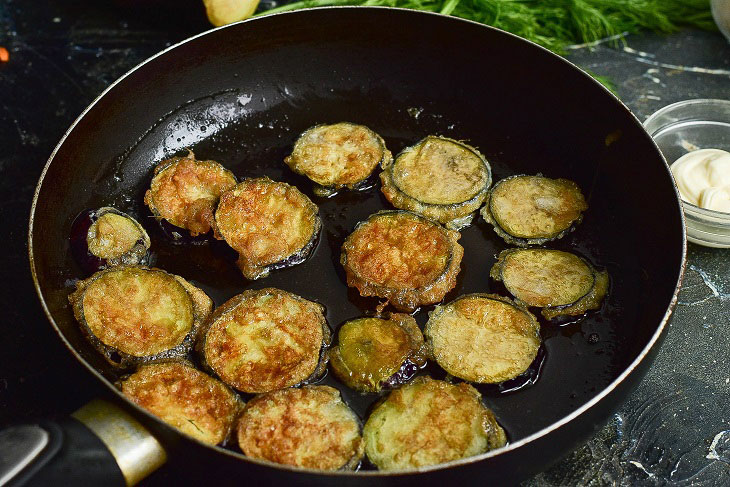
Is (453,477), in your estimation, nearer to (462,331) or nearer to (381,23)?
(462,331)

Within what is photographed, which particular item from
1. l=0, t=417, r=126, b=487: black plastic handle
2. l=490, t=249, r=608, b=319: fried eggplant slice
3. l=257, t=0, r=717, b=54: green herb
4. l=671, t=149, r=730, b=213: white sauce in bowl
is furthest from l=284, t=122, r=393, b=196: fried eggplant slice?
l=0, t=417, r=126, b=487: black plastic handle

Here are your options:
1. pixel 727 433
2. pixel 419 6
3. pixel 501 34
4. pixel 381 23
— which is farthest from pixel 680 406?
pixel 419 6

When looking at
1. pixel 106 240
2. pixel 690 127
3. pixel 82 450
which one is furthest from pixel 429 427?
pixel 690 127

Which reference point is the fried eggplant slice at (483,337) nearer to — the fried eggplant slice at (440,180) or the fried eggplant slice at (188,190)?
the fried eggplant slice at (440,180)

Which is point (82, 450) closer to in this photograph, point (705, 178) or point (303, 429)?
point (303, 429)

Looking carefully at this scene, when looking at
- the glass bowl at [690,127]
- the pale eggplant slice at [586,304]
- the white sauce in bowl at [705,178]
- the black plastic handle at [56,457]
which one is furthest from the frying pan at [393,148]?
the glass bowl at [690,127]

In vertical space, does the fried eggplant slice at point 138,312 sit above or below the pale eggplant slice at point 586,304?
above
